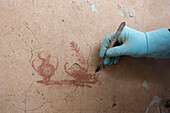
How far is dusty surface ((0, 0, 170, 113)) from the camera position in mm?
762

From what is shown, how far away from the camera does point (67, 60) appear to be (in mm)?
852

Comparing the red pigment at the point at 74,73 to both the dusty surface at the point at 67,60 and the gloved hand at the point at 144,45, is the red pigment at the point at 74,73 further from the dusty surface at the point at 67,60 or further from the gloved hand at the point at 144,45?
the gloved hand at the point at 144,45

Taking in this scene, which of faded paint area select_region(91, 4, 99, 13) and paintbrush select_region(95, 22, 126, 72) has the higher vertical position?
faded paint area select_region(91, 4, 99, 13)

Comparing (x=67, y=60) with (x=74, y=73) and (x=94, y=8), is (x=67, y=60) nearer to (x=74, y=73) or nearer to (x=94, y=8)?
(x=74, y=73)

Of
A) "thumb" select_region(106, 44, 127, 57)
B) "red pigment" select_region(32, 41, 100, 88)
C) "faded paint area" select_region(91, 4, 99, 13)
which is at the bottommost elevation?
"red pigment" select_region(32, 41, 100, 88)

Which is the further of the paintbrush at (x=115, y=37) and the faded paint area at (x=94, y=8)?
the faded paint area at (x=94, y=8)

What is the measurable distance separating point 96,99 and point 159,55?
581 mm

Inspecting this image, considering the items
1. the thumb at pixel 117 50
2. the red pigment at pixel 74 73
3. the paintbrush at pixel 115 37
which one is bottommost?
the red pigment at pixel 74 73

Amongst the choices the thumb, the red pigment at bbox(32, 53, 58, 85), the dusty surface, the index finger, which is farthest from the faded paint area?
the red pigment at bbox(32, 53, 58, 85)

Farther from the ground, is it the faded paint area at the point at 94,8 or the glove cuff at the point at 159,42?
the faded paint area at the point at 94,8

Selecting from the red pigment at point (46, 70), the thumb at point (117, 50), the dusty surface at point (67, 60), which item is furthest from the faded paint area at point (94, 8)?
the red pigment at point (46, 70)

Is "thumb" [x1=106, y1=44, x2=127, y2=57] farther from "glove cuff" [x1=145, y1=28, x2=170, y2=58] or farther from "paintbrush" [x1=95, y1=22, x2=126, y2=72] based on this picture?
"glove cuff" [x1=145, y1=28, x2=170, y2=58]

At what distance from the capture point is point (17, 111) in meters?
0.78

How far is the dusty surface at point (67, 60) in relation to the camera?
0.76 meters
